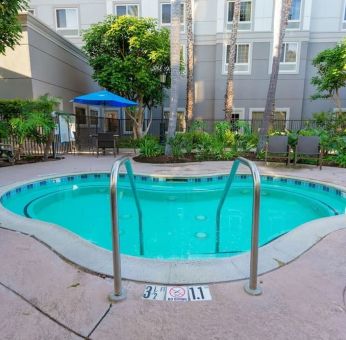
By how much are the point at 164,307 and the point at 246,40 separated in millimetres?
15643

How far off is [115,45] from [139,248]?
439 inches

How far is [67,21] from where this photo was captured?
624 inches

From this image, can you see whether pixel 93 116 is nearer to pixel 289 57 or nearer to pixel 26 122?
pixel 26 122

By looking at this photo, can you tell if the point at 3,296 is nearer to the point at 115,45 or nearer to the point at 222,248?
the point at 222,248

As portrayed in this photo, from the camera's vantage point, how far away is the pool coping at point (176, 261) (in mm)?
2221

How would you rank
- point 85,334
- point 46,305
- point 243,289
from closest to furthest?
point 85,334
point 46,305
point 243,289

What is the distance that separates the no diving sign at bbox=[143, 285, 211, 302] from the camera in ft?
6.40

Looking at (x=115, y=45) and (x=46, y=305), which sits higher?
(x=115, y=45)

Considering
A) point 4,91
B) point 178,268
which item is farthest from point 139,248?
point 4,91

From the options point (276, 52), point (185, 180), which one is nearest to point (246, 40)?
point (276, 52)

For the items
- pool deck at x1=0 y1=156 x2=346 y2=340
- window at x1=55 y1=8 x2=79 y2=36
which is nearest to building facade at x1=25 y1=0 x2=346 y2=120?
window at x1=55 y1=8 x2=79 y2=36

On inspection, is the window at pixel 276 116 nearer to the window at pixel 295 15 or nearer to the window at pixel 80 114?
the window at pixel 295 15

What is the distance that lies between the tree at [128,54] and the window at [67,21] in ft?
14.6

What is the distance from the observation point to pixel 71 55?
12.8m
